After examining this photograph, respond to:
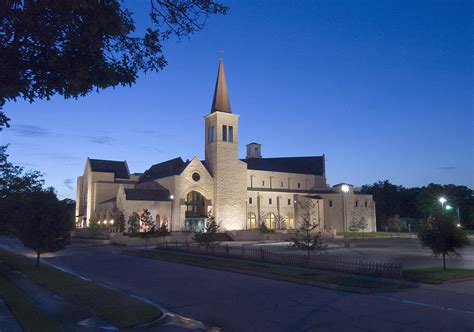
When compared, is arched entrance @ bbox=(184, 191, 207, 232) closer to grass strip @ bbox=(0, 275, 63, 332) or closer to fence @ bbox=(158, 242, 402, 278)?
fence @ bbox=(158, 242, 402, 278)

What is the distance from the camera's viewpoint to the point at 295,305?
517 inches

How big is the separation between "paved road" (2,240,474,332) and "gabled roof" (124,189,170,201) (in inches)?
1581

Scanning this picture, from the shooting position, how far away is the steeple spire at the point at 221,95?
234ft

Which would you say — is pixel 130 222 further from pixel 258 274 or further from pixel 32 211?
pixel 258 274

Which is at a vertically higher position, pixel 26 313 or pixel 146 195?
pixel 146 195

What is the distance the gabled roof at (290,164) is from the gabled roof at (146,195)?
21.7 metres

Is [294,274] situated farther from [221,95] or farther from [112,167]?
[112,167]

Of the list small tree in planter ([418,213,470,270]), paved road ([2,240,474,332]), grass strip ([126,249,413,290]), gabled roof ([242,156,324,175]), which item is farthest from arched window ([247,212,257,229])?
paved road ([2,240,474,332])

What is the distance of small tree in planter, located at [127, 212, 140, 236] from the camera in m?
53.6

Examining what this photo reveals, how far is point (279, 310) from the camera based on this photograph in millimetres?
12461

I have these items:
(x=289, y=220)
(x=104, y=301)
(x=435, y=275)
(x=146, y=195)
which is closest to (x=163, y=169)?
(x=146, y=195)

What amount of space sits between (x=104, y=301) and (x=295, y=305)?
6.23m

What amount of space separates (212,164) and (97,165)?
2480 cm

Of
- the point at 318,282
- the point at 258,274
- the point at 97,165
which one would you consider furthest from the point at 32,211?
the point at 97,165
